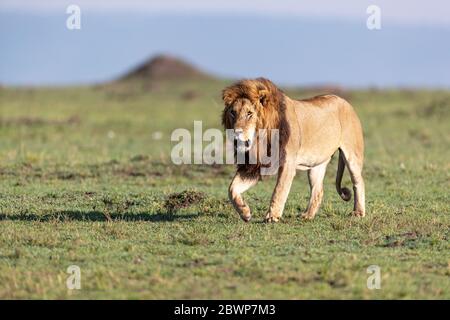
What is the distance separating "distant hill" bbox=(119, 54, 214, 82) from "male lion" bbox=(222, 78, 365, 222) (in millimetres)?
62189

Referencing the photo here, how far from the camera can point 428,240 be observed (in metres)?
9.91

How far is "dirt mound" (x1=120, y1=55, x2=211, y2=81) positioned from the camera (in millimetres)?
75188

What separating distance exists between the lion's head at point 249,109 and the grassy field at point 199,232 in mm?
1096

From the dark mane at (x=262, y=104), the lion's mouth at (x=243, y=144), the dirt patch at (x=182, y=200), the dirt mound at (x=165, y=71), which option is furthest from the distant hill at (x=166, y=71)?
the lion's mouth at (x=243, y=144)

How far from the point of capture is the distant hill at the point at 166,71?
75.1 meters

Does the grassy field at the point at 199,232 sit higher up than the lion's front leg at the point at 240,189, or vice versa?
the lion's front leg at the point at 240,189

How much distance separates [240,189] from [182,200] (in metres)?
1.77

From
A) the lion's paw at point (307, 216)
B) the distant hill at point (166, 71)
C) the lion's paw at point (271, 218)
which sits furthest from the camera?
the distant hill at point (166, 71)
